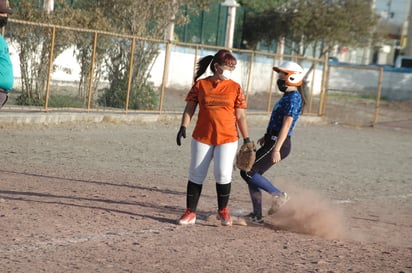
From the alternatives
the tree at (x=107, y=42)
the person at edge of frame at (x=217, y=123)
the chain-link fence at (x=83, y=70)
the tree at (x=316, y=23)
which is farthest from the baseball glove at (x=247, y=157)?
the tree at (x=316, y=23)

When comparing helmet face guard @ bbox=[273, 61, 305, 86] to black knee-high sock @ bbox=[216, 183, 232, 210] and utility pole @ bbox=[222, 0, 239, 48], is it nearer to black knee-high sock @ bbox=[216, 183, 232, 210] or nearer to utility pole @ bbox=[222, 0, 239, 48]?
black knee-high sock @ bbox=[216, 183, 232, 210]

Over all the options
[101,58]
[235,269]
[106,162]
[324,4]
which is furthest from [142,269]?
[324,4]

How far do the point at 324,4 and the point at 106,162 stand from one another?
90.5 feet

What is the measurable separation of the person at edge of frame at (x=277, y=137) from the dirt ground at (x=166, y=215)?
325 mm

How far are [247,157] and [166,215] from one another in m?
1.16

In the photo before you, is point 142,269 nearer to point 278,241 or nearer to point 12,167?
point 278,241

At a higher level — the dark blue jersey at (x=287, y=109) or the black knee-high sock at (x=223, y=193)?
the dark blue jersey at (x=287, y=109)

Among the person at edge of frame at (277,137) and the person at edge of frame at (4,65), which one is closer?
the person at edge of frame at (4,65)

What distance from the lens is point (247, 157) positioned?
28.9 feet

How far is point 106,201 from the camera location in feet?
31.8

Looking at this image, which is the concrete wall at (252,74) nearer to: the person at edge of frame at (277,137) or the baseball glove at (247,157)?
the person at edge of frame at (277,137)

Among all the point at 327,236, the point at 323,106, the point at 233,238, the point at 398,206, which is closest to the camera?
the point at 233,238

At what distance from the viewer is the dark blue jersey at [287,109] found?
29.1 feet

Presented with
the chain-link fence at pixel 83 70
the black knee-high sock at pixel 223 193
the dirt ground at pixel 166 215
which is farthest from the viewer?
the chain-link fence at pixel 83 70
